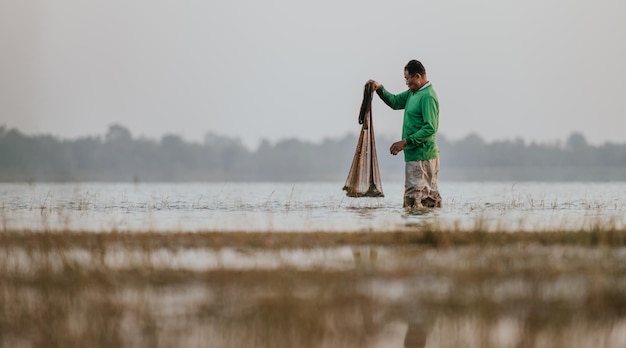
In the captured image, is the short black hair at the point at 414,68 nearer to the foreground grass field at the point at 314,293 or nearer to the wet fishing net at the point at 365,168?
the wet fishing net at the point at 365,168

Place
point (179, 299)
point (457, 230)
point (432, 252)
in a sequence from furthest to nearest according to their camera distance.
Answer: point (457, 230)
point (432, 252)
point (179, 299)

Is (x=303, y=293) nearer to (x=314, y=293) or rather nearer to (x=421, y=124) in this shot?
(x=314, y=293)

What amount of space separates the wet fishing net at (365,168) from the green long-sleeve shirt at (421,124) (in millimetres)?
1082

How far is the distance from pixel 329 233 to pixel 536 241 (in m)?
2.36

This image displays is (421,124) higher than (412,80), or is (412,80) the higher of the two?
(412,80)

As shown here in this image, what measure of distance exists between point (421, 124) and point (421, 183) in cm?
93

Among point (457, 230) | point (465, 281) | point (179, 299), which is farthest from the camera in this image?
point (457, 230)

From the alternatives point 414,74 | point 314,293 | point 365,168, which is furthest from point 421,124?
point 314,293

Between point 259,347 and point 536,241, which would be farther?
point 536,241

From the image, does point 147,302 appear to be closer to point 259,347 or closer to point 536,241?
point 259,347

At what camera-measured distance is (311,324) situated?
566 centimetres

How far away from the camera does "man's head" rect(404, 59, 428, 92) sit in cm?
1332

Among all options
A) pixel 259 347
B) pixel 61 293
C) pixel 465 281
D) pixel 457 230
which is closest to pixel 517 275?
pixel 465 281

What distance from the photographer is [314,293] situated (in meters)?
6.60
